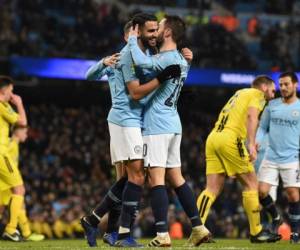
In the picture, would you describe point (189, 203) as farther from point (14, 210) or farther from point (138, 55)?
point (14, 210)

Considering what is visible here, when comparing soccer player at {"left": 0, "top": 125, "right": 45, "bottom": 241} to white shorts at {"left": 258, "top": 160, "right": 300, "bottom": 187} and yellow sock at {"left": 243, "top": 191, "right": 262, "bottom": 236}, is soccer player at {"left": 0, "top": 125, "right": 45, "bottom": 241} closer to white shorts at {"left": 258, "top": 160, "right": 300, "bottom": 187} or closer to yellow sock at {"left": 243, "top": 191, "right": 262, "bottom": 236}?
white shorts at {"left": 258, "top": 160, "right": 300, "bottom": 187}

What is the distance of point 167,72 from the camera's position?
30.1ft

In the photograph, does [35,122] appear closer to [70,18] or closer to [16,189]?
[70,18]

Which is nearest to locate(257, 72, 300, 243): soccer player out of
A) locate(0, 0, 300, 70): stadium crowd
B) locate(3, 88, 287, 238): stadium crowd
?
locate(3, 88, 287, 238): stadium crowd

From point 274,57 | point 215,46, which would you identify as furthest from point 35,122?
point 274,57

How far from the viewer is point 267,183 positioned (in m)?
12.6

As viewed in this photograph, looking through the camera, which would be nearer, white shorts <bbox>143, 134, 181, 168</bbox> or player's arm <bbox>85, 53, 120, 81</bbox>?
white shorts <bbox>143, 134, 181, 168</bbox>

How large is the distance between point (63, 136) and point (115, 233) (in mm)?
15184

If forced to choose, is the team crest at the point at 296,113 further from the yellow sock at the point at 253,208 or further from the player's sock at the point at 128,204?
the player's sock at the point at 128,204

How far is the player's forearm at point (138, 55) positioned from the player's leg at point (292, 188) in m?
4.11

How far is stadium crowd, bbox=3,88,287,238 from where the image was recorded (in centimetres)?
2081

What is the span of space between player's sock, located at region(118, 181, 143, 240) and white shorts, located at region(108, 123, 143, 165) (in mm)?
307

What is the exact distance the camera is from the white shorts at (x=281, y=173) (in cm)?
1253

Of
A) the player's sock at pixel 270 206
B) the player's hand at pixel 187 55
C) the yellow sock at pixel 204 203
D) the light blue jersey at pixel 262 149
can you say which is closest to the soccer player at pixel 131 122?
the player's hand at pixel 187 55
